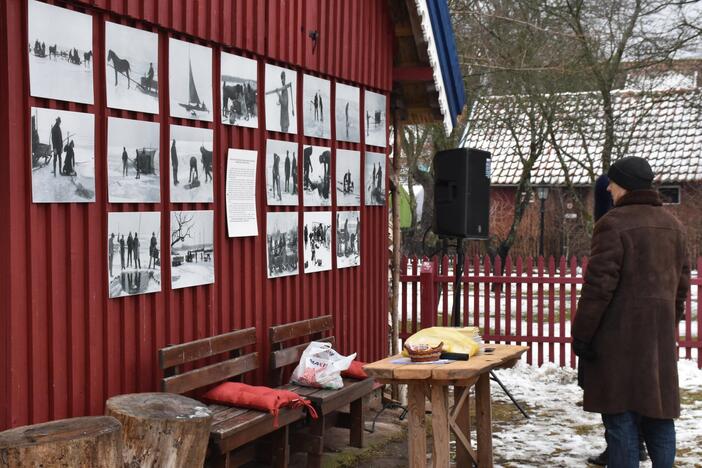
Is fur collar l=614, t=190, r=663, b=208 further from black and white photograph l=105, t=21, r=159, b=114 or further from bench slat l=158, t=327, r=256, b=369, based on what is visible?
black and white photograph l=105, t=21, r=159, b=114

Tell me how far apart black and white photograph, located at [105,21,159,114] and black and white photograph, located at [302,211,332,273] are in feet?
7.02

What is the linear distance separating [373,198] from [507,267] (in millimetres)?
3865

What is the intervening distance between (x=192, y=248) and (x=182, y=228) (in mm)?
171

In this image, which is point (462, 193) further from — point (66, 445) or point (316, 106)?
point (66, 445)

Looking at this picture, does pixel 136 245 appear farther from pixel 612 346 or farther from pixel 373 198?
pixel 373 198

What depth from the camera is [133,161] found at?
18.5 feet

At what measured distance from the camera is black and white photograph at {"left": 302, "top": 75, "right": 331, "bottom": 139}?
760 centimetres

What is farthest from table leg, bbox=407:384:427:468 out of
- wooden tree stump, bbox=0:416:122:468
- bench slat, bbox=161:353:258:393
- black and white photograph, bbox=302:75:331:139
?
black and white photograph, bbox=302:75:331:139

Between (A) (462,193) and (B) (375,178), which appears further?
(A) (462,193)

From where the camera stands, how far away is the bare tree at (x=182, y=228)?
605 centimetres

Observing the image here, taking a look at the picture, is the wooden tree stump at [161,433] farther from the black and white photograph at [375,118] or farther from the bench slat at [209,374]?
the black and white photograph at [375,118]

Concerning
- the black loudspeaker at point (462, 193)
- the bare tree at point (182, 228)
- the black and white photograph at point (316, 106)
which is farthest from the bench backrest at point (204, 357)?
the black loudspeaker at point (462, 193)

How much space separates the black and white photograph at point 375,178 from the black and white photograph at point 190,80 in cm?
263

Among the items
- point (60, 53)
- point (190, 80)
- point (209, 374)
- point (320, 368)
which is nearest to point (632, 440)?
point (320, 368)
